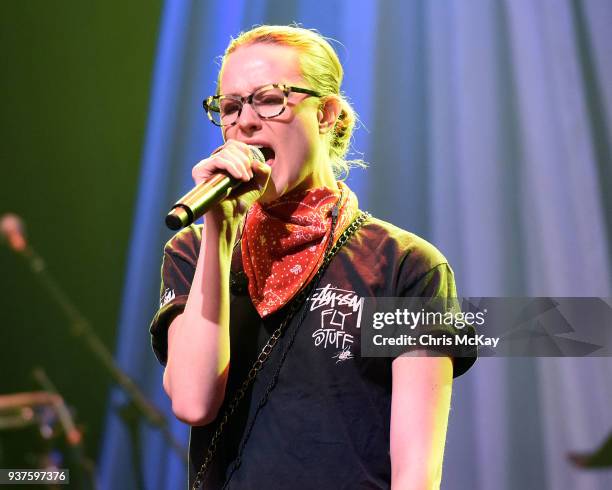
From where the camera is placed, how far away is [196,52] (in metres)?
2.34

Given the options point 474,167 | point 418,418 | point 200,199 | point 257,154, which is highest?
point 474,167

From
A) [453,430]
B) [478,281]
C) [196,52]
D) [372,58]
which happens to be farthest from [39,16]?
[453,430]

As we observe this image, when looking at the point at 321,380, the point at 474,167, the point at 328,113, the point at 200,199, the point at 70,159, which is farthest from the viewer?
the point at 70,159

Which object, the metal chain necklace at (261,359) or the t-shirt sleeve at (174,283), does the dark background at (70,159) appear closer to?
the t-shirt sleeve at (174,283)

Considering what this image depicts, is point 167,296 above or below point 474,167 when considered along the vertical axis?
below

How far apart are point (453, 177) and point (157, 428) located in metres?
1.13

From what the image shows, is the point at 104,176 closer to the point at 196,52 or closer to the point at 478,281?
the point at 196,52

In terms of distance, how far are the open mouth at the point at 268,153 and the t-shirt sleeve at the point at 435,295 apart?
27 centimetres

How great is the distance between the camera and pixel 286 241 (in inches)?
46.9

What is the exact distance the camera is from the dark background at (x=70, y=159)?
2.33 m

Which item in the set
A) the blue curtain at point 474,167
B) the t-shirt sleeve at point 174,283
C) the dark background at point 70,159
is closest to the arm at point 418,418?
the t-shirt sleeve at point 174,283

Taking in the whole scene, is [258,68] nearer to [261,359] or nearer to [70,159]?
[261,359]

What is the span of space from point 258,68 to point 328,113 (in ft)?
0.54

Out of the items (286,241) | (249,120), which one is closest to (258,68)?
(249,120)
